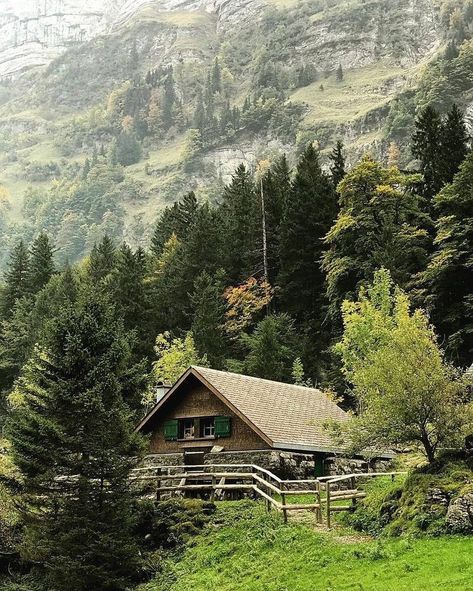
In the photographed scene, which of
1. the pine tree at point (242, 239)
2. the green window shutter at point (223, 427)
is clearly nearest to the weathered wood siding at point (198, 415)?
the green window shutter at point (223, 427)

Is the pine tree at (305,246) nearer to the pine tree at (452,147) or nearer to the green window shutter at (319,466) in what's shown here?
the pine tree at (452,147)

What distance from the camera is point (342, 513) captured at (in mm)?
22875

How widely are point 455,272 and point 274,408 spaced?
54.6 ft

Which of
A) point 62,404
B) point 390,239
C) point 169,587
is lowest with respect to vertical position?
point 169,587

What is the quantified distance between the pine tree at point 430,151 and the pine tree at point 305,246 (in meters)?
7.71

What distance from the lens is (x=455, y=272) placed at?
42.8 meters

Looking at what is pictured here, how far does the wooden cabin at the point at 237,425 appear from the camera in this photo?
30.7 m

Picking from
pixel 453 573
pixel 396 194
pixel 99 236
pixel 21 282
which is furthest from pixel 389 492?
pixel 99 236

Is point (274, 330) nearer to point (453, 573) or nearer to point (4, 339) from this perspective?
point (4, 339)

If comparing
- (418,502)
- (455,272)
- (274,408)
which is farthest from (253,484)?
(455,272)

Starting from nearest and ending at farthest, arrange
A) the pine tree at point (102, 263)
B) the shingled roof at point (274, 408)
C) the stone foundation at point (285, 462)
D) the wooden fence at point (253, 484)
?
1. the wooden fence at point (253, 484)
2. the stone foundation at point (285, 462)
3. the shingled roof at point (274, 408)
4. the pine tree at point (102, 263)

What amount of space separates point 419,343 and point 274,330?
25.6 metres

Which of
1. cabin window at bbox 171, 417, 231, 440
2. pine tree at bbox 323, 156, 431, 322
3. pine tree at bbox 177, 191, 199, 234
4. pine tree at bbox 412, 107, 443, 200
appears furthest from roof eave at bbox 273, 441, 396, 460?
pine tree at bbox 177, 191, 199, 234

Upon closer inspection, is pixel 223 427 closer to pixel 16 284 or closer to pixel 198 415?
pixel 198 415
